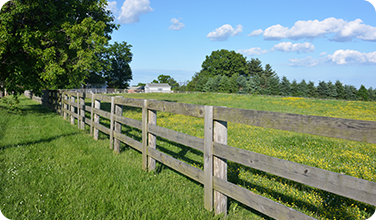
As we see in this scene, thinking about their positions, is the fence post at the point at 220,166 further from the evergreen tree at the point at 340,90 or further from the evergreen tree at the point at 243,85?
the evergreen tree at the point at 340,90

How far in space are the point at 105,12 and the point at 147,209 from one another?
19284 millimetres

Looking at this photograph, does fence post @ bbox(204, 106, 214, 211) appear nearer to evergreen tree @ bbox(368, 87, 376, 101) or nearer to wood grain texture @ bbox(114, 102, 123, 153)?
wood grain texture @ bbox(114, 102, 123, 153)

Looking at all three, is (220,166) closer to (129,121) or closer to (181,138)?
(181,138)

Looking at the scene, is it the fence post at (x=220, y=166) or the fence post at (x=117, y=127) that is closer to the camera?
the fence post at (x=220, y=166)

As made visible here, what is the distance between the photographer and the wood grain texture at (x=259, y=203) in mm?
2496

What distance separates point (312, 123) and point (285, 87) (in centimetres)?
8496

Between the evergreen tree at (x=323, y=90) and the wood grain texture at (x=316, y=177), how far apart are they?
→ 86100 mm

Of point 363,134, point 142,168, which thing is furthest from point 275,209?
point 142,168

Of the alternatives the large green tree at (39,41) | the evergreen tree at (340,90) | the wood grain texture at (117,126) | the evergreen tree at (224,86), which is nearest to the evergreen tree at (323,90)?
the evergreen tree at (340,90)

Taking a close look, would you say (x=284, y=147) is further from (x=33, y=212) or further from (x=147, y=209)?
(x=33, y=212)

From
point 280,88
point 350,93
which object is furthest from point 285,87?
point 350,93

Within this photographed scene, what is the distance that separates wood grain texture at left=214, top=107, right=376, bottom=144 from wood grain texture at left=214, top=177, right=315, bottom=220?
87 centimetres

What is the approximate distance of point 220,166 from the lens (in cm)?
340

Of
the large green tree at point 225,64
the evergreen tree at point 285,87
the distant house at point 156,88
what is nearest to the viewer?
the evergreen tree at point 285,87
